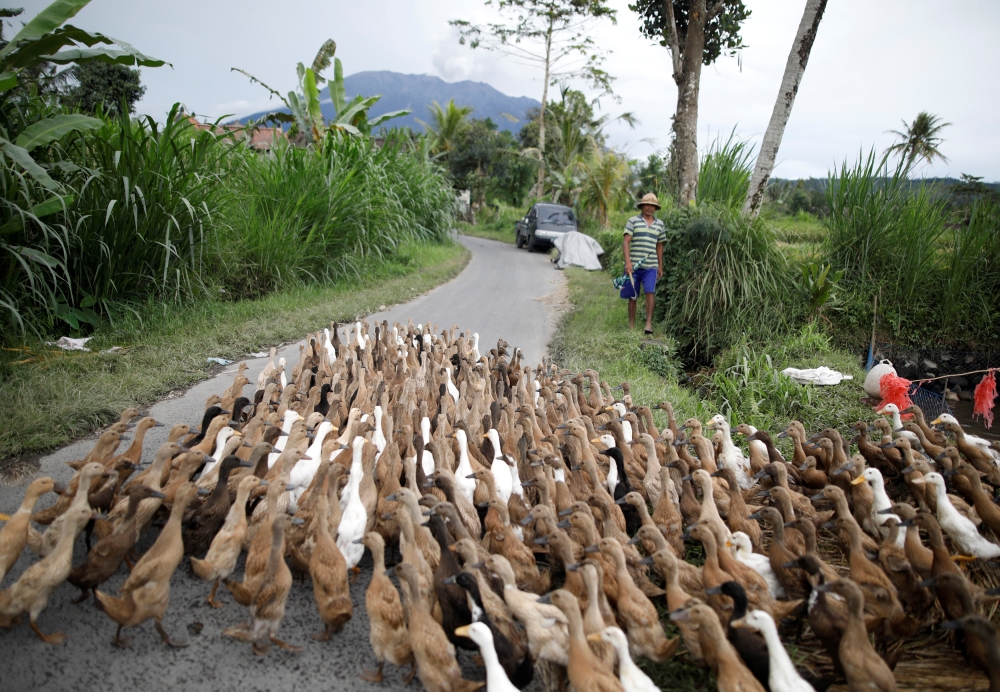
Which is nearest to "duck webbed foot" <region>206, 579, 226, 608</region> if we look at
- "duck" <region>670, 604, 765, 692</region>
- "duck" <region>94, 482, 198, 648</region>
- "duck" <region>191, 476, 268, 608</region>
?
"duck" <region>191, 476, 268, 608</region>

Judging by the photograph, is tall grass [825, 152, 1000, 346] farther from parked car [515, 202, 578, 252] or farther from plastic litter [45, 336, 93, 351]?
parked car [515, 202, 578, 252]

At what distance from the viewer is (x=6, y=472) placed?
3904 mm

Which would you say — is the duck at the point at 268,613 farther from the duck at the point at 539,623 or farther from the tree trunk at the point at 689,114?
the tree trunk at the point at 689,114

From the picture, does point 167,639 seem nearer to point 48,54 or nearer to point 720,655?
point 720,655

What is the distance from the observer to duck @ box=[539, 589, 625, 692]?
2230 mm

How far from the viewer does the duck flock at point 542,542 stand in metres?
2.47

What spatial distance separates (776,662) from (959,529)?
1.71 m

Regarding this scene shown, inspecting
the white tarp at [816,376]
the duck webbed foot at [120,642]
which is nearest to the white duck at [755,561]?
the duck webbed foot at [120,642]

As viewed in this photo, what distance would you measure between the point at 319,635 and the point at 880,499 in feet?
10.6

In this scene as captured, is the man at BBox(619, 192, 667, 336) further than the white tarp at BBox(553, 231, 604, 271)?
No

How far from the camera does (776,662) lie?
230cm

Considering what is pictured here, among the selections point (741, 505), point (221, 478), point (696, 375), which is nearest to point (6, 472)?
point (221, 478)

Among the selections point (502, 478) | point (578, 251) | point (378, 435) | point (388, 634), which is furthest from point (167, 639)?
point (578, 251)

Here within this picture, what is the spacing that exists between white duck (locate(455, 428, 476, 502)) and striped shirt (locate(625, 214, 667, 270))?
4.93 metres
